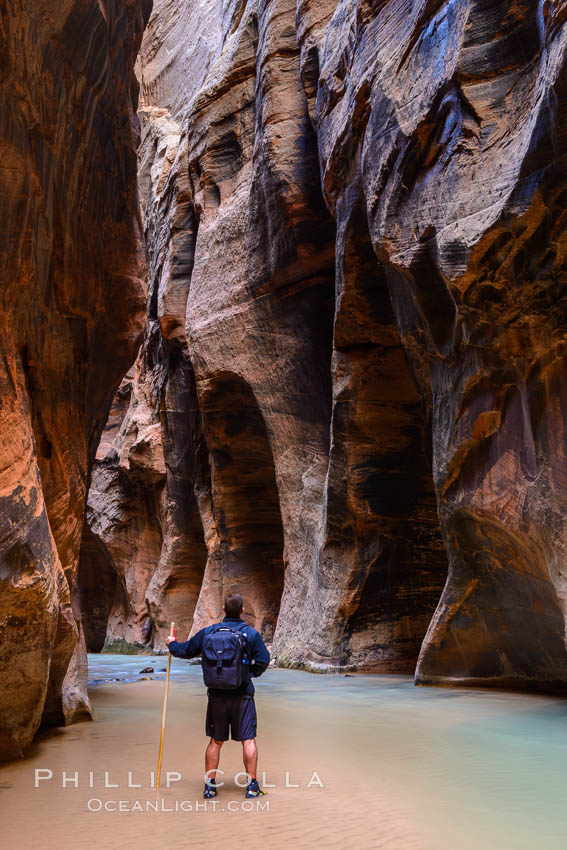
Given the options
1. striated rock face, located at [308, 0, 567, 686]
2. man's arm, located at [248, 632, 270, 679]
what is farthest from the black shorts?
striated rock face, located at [308, 0, 567, 686]

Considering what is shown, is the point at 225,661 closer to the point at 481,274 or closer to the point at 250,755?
the point at 250,755

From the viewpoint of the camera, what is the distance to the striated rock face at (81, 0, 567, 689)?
7742 millimetres

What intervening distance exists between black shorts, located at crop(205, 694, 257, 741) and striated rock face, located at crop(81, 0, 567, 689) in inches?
170

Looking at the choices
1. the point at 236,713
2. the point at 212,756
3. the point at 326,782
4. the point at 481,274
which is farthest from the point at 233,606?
the point at 481,274

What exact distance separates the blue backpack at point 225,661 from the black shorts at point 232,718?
3.4 inches

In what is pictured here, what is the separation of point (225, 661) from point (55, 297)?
16.4 feet

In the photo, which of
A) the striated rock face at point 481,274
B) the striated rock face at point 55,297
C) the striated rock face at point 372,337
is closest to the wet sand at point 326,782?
the striated rock face at point 55,297

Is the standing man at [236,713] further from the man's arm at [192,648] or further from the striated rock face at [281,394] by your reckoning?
the striated rock face at [281,394]

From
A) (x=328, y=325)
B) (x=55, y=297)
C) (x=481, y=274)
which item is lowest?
(x=55, y=297)

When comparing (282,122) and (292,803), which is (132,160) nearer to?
(282,122)

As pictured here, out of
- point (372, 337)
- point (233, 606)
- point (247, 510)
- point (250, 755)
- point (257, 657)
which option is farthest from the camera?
point (247, 510)

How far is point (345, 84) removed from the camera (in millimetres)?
11242

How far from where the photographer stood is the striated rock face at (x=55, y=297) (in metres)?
5.29

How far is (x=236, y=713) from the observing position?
4.21m
